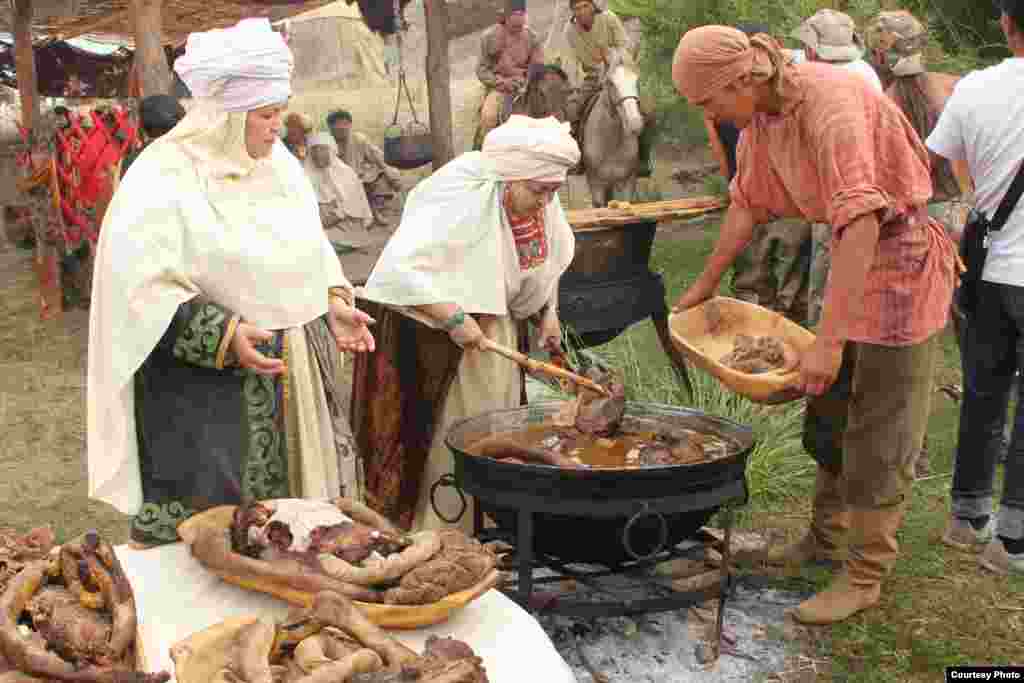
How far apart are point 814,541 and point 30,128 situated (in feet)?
30.7

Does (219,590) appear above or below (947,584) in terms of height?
above

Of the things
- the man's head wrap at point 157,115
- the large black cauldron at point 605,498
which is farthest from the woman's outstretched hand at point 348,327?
the man's head wrap at point 157,115

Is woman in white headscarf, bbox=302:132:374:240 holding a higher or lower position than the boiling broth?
lower

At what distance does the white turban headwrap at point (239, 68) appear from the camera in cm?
326

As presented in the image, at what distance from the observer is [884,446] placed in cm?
424

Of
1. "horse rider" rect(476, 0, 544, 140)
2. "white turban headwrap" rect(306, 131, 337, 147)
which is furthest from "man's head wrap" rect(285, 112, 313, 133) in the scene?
"horse rider" rect(476, 0, 544, 140)

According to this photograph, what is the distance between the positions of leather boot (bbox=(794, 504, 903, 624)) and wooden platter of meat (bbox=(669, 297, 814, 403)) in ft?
2.13

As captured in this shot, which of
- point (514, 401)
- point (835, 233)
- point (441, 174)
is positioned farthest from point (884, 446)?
point (441, 174)

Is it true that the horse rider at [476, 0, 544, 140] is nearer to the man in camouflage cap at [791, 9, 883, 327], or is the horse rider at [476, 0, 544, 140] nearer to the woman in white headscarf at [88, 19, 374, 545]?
the man in camouflage cap at [791, 9, 883, 327]

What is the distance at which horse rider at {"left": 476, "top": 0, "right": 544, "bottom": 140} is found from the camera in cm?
1327

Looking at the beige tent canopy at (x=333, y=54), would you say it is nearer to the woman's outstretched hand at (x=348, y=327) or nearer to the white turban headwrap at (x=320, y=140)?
the white turban headwrap at (x=320, y=140)

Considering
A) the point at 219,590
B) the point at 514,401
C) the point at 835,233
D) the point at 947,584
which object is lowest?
the point at 947,584

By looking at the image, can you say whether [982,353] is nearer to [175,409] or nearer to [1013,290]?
[1013,290]

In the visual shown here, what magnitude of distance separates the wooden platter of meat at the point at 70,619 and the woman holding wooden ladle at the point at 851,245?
2.26 m
